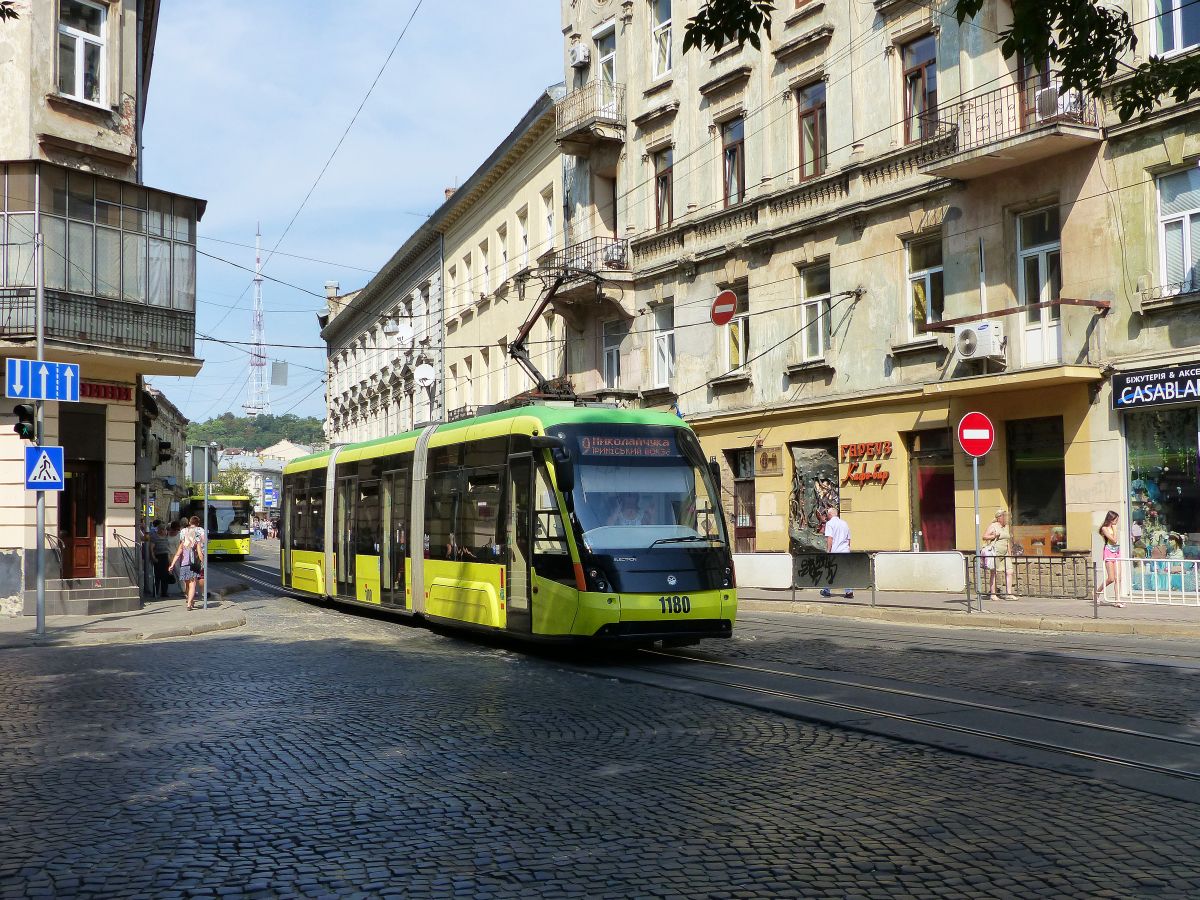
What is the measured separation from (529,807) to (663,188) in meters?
27.1

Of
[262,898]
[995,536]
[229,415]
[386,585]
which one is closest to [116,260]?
[386,585]

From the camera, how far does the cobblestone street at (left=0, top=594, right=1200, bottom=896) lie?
4977 mm

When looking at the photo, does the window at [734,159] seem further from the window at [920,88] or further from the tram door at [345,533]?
Answer: the tram door at [345,533]

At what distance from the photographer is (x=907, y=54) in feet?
78.2

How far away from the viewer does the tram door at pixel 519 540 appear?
13.6 m

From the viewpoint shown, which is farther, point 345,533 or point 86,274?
point 345,533

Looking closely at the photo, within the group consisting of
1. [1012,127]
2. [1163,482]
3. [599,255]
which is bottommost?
[1163,482]

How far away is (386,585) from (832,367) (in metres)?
11.2

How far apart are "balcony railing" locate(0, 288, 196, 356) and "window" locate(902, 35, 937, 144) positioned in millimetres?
14119

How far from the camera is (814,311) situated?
26266mm

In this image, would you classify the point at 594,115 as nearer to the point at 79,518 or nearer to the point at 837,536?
the point at 837,536

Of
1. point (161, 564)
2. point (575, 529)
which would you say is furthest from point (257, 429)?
point (575, 529)

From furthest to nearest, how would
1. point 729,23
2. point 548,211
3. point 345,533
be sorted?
point 548,211 → point 345,533 → point 729,23

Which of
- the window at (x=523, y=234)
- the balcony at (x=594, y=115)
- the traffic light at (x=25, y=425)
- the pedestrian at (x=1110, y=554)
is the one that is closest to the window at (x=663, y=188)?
the balcony at (x=594, y=115)
